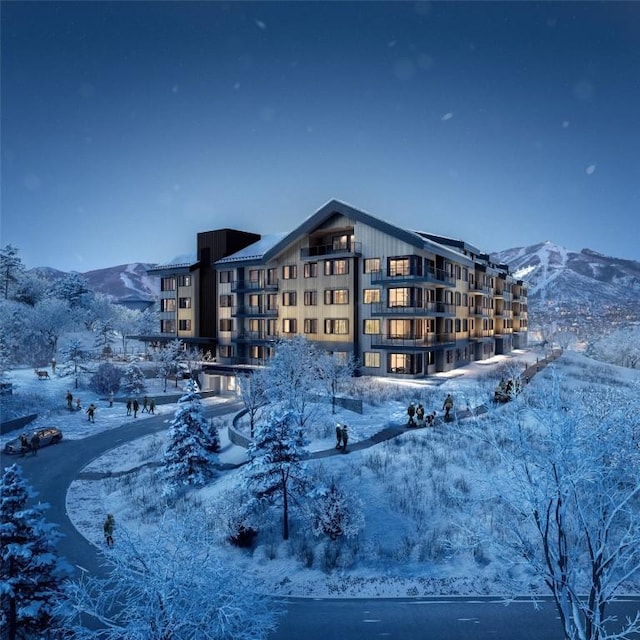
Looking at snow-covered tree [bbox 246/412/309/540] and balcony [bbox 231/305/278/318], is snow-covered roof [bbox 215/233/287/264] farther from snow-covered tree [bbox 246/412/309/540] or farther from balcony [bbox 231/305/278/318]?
snow-covered tree [bbox 246/412/309/540]

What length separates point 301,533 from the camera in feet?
57.7

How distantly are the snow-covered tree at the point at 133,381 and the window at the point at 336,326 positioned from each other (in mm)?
19774

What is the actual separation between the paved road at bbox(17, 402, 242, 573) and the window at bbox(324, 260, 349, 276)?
15.2 meters

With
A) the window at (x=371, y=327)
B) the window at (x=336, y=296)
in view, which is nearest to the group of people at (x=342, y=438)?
the window at (x=371, y=327)

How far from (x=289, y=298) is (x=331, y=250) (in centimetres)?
684

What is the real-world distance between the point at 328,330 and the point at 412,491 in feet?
87.7

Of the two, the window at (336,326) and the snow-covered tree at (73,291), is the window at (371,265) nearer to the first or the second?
the window at (336,326)

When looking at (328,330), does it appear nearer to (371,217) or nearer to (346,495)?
(371,217)

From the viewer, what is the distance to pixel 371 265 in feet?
140

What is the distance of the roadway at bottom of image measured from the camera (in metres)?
12.0

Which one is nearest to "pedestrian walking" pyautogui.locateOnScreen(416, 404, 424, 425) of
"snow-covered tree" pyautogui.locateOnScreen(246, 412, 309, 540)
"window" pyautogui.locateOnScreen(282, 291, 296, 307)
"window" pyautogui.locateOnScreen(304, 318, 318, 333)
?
"snow-covered tree" pyautogui.locateOnScreen(246, 412, 309, 540)

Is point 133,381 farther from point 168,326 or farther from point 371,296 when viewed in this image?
point 371,296

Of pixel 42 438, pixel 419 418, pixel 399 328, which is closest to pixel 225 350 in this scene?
pixel 399 328

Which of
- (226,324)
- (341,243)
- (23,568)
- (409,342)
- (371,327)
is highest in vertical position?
(341,243)
